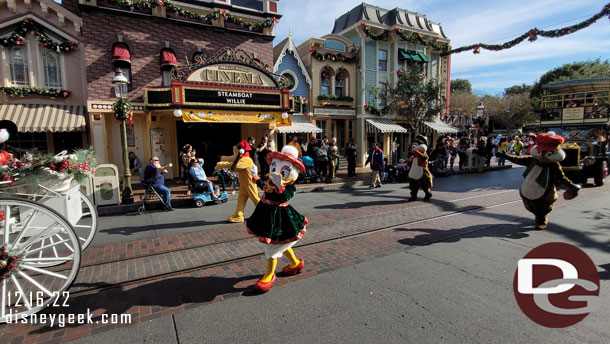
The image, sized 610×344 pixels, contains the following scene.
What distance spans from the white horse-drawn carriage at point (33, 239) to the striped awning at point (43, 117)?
8.21 meters

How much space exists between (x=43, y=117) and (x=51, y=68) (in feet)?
6.90

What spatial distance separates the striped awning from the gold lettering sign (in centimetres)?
448

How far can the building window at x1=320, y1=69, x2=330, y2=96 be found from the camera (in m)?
17.9

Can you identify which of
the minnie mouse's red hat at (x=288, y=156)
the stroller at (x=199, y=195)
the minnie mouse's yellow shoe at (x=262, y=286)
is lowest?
the minnie mouse's yellow shoe at (x=262, y=286)

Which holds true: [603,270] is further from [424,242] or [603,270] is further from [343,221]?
[343,221]

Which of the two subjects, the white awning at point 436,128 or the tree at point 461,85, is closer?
the white awning at point 436,128

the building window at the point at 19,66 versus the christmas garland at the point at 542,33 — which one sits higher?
the christmas garland at the point at 542,33

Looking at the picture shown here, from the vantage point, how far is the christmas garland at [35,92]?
1030cm

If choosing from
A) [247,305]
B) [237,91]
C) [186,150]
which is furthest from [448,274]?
[237,91]

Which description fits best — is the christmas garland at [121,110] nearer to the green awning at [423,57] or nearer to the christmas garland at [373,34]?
the christmas garland at [373,34]

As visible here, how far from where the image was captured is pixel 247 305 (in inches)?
128

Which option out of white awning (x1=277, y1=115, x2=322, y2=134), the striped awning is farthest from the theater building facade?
white awning (x1=277, y1=115, x2=322, y2=134)

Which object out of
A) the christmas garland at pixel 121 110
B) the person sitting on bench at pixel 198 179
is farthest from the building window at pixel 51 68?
the person sitting on bench at pixel 198 179

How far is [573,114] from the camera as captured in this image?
15.1 metres
